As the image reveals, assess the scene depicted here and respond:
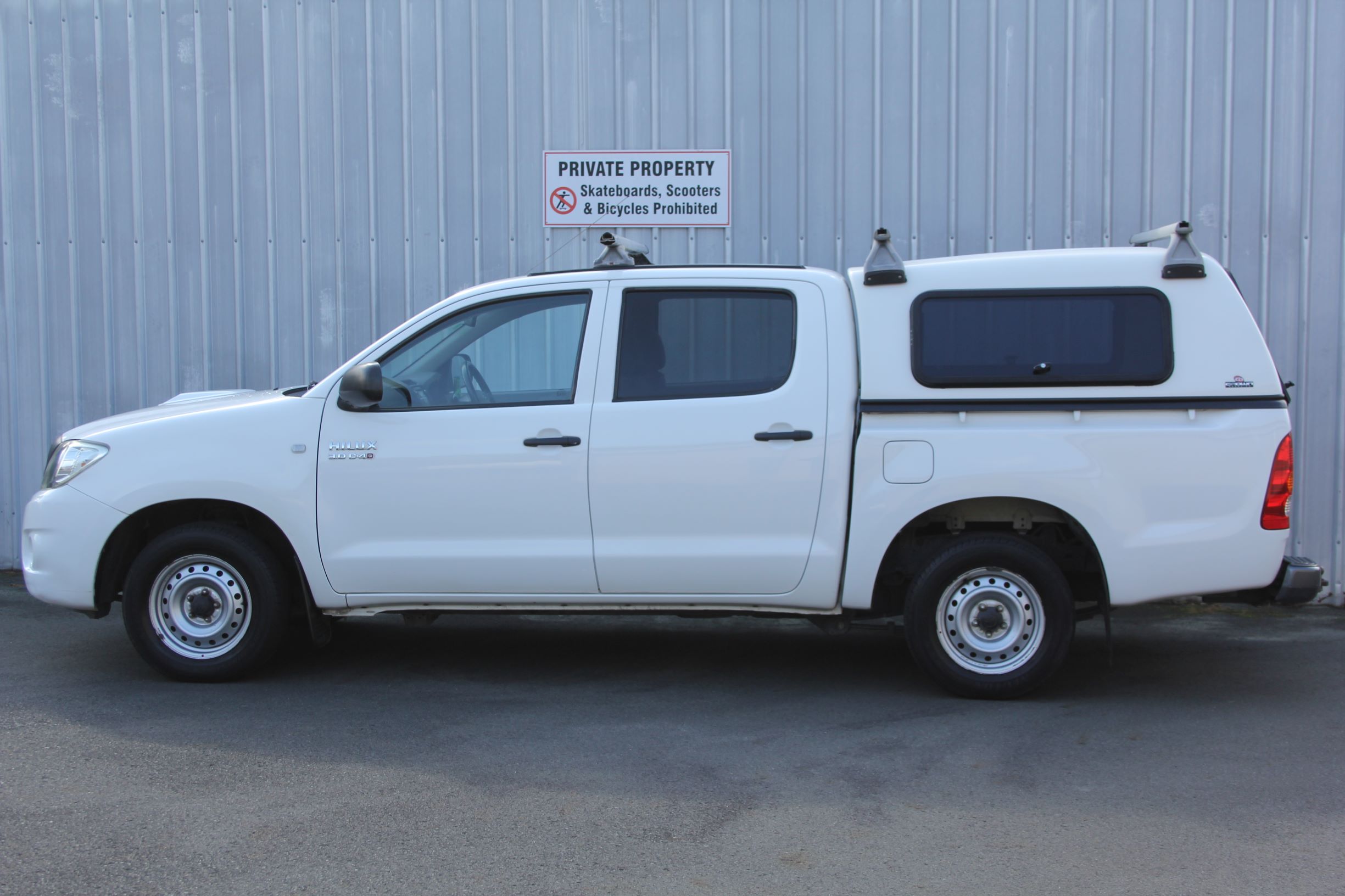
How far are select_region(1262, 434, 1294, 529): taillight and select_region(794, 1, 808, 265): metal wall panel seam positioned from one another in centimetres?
403

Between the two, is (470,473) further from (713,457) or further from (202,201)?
(202,201)

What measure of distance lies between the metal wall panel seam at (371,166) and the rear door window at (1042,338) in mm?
4792

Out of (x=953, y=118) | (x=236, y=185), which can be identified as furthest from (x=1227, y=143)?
(x=236, y=185)

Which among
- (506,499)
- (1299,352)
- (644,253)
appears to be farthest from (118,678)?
(1299,352)

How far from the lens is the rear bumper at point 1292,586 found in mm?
5426

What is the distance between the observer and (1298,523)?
8375mm

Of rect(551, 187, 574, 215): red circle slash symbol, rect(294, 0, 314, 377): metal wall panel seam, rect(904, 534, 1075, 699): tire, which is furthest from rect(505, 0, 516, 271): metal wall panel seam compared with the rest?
rect(904, 534, 1075, 699): tire

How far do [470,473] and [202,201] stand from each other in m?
4.78

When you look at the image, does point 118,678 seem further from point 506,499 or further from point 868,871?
point 868,871

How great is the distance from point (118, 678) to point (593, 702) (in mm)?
2512

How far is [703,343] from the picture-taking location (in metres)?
5.71

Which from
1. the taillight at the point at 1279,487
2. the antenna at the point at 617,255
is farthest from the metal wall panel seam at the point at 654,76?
the taillight at the point at 1279,487

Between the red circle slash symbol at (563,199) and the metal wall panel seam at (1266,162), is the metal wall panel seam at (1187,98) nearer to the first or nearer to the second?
the metal wall panel seam at (1266,162)

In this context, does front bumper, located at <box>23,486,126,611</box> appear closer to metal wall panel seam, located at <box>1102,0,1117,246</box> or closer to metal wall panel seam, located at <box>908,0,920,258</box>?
metal wall panel seam, located at <box>908,0,920,258</box>
